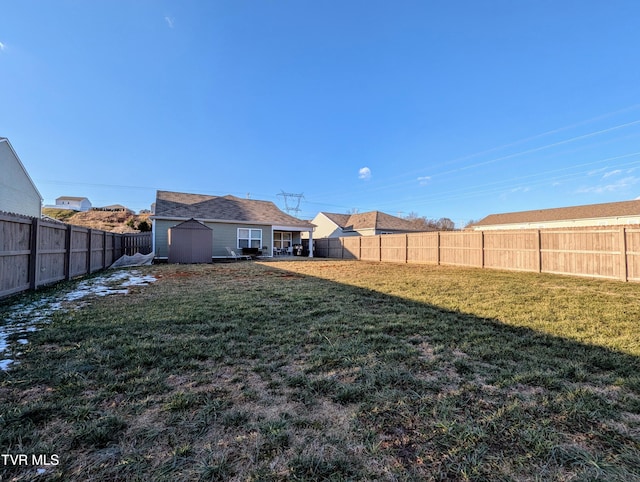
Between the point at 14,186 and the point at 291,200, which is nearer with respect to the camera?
the point at 14,186

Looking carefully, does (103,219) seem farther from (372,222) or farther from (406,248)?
(406,248)

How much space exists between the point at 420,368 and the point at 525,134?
26.4m

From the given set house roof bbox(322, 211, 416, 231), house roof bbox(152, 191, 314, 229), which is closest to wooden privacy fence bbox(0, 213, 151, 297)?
house roof bbox(152, 191, 314, 229)

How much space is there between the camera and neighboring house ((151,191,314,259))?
51.7ft

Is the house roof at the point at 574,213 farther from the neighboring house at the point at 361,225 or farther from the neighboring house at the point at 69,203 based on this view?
the neighboring house at the point at 69,203

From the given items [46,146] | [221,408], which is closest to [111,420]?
[221,408]

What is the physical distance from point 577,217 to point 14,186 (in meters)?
37.4

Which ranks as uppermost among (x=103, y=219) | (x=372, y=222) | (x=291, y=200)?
(x=291, y=200)

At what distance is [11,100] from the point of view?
48.4 feet

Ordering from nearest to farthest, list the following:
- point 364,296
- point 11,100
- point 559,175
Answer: point 364,296 → point 11,100 → point 559,175

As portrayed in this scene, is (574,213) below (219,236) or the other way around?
the other way around

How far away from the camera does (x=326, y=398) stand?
204 cm

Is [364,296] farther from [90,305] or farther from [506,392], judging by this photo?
[90,305]

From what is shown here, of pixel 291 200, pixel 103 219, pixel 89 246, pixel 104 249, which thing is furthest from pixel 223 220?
pixel 103 219
